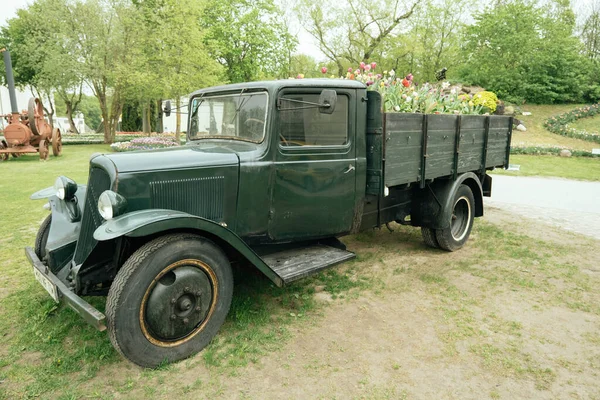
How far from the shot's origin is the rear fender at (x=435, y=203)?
476 centimetres

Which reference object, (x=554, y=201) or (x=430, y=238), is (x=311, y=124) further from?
(x=554, y=201)

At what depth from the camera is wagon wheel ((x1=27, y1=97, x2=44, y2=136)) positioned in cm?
1342

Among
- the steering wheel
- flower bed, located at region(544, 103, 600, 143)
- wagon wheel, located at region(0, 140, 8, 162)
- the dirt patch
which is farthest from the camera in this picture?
flower bed, located at region(544, 103, 600, 143)

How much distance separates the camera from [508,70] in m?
25.3

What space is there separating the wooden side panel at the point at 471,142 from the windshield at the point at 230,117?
107 inches

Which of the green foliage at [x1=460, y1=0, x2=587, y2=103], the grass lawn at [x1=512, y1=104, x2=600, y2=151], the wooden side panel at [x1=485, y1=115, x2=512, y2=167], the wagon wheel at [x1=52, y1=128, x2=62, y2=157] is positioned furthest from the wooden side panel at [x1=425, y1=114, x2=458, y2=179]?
the green foliage at [x1=460, y1=0, x2=587, y2=103]

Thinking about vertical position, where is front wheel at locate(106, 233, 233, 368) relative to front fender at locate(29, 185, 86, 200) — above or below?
below

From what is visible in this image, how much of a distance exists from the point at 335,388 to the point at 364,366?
32 cm

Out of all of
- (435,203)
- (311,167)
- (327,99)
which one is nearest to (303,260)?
(311,167)

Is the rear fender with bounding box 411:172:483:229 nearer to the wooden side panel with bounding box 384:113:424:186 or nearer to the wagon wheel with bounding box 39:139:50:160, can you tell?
the wooden side panel with bounding box 384:113:424:186

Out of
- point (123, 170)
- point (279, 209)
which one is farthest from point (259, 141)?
point (123, 170)

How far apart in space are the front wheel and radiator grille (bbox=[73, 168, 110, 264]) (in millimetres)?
681

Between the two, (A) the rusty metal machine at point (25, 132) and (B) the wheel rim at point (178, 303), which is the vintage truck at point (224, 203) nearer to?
(B) the wheel rim at point (178, 303)

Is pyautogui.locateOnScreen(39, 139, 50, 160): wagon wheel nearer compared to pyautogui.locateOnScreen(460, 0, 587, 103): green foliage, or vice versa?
pyautogui.locateOnScreen(39, 139, 50, 160): wagon wheel
